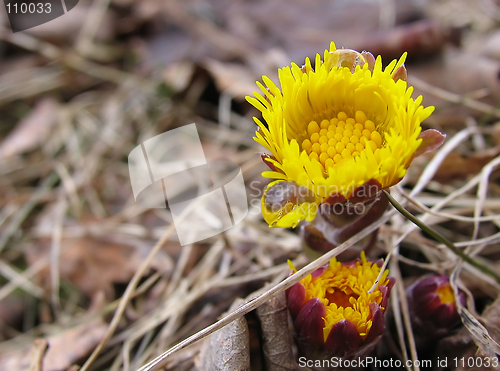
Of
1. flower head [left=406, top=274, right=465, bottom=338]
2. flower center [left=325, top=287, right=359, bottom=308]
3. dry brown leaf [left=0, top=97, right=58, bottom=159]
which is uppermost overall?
flower center [left=325, top=287, right=359, bottom=308]

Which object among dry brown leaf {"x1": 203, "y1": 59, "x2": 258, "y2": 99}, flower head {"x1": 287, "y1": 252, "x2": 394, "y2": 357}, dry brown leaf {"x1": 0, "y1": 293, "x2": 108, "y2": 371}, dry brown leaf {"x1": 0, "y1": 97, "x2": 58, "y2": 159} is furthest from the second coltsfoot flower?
dry brown leaf {"x1": 0, "y1": 97, "x2": 58, "y2": 159}

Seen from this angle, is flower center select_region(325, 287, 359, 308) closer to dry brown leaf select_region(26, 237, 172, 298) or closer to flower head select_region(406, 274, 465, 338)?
flower head select_region(406, 274, 465, 338)

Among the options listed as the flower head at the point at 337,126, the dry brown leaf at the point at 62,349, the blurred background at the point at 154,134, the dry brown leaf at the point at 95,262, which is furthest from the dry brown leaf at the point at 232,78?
the dry brown leaf at the point at 62,349

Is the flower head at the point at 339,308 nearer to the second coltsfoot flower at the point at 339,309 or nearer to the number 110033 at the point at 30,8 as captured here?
the second coltsfoot flower at the point at 339,309

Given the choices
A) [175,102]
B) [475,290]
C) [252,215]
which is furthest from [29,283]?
[475,290]

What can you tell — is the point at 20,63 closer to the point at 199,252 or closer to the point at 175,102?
the point at 175,102

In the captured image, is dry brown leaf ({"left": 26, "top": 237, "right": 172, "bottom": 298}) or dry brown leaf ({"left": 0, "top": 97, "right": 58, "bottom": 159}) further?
dry brown leaf ({"left": 0, "top": 97, "right": 58, "bottom": 159})

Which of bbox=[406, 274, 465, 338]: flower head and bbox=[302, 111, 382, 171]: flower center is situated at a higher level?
bbox=[302, 111, 382, 171]: flower center
